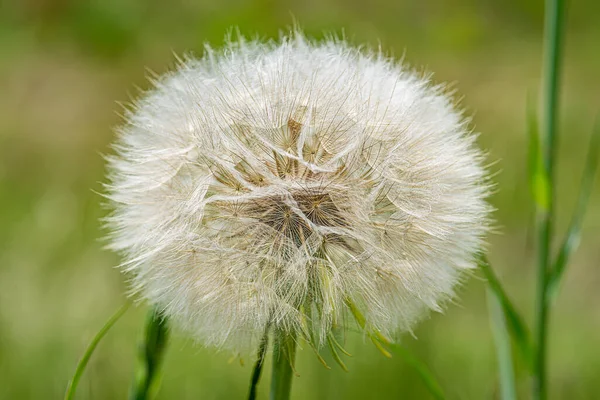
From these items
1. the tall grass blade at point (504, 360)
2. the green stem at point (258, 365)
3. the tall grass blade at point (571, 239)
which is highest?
the tall grass blade at point (571, 239)

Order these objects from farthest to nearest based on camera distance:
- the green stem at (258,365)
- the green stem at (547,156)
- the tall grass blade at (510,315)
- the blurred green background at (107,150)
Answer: the blurred green background at (107,150) → the green stem at (547,156) → the tall grass blade at (510,315) → the green stem at (258,365)

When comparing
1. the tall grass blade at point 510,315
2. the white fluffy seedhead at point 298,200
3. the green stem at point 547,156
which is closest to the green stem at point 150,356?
the white fluffy seedhead at point 298,200

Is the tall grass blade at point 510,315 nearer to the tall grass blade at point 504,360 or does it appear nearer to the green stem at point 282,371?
the tall grass blade at point 504,360

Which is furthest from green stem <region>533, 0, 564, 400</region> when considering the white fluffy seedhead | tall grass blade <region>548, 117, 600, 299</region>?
the white fluffy seedhead

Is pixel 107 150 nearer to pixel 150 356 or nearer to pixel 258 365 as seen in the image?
pixel 150 356

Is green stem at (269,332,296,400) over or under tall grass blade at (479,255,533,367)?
under

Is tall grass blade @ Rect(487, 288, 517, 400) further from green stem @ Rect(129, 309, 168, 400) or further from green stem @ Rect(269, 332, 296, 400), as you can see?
green stem @ Rect(129, 309, 168, 400)
